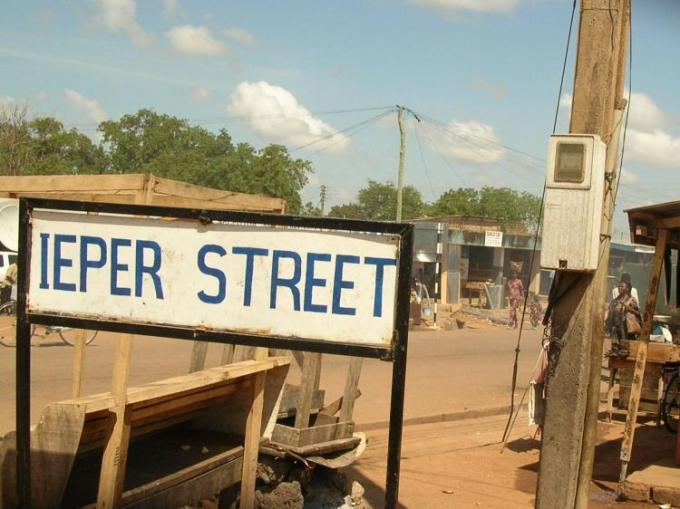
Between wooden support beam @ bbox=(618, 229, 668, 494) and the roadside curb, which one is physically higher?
wooden support beam @ bbox=(618, 229, 668, 494)

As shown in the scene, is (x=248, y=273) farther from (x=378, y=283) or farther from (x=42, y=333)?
(x=42, y=333)

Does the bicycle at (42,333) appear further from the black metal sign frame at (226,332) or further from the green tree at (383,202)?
the green tree at (383,202)

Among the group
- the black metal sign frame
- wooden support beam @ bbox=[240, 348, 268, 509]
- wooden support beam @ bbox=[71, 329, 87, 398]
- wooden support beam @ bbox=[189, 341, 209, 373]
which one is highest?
the black metal sign frame

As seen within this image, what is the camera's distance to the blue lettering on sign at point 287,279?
3.05 meters

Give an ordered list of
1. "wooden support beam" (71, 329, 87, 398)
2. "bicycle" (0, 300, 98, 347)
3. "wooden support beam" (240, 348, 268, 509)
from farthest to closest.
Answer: "bicycle" (0, 300, 98, 347)
"wooden support beam" (240, 348, 268, 509)
"wooden support beam" (71, 329, 87, 398)

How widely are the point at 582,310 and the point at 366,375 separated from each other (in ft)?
29.3

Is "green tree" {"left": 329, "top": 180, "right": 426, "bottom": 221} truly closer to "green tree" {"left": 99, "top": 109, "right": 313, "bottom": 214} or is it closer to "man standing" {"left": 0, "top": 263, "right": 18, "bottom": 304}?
"green tree" {"left": 99, "top": 109, "right": 313, "bottom": 214}

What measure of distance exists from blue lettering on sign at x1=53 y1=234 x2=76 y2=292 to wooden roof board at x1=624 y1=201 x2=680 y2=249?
5.58 metres

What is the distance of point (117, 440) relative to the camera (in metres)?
4.15

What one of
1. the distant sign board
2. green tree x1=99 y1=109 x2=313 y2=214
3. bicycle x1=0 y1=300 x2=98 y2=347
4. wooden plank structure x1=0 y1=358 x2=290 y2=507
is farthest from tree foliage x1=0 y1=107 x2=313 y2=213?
wooden plank structure x1=0 y1=358 x2=290 y2=507

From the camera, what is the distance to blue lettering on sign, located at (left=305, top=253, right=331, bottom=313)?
9.91 feet

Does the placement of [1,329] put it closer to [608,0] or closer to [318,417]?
[318,417]

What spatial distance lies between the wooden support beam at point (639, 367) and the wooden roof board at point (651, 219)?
12 centimetres

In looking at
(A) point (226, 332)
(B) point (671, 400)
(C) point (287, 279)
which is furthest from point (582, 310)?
(B) point (671, 400)
